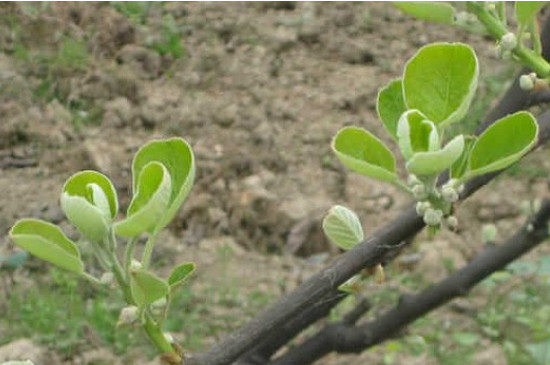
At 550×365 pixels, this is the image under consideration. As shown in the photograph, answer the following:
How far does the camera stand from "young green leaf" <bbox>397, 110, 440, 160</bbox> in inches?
26.6

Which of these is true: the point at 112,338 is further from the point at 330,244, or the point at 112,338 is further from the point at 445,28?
the point at 445,28

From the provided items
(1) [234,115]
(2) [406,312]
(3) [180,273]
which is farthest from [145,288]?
(1) [234,115]

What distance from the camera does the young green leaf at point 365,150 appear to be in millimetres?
712

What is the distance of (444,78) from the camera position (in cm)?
69

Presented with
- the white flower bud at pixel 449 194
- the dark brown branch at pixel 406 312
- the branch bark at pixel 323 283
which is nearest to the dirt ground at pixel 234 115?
the dark brown branch at pixel 406 312

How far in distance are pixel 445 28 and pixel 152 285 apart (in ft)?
10.8

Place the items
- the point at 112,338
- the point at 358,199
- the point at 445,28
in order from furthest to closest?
the point at 445,28 < the point at 358,199 < the point at 112,338

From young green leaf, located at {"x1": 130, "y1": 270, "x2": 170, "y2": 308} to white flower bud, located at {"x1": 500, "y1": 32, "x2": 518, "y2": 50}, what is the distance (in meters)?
0.27

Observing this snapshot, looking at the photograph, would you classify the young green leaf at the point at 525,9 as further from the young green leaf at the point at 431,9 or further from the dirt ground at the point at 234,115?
the dirt ground at the point at 234,115

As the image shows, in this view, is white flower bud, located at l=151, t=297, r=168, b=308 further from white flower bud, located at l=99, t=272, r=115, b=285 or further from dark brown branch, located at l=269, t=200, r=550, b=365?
dark brown branch, located at l=269, t=200, r=550, b=365

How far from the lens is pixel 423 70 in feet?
2.31

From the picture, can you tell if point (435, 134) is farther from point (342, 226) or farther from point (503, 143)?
point (342, 226)

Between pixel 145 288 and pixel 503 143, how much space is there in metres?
0.24

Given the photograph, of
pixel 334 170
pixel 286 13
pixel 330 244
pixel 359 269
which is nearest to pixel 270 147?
pixel 334 170
